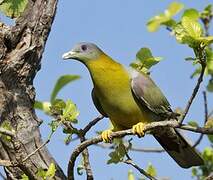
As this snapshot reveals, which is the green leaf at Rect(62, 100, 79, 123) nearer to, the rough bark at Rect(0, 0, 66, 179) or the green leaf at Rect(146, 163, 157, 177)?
the rough bark at Rect(0, 0, 66, 179)

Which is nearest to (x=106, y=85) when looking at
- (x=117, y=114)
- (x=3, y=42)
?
(x=117, y=114)

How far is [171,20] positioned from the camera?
125 inches

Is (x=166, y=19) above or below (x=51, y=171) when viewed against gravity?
above

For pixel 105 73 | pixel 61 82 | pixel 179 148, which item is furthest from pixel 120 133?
pixel 179 148

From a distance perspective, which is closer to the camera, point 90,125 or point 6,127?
point 6,127

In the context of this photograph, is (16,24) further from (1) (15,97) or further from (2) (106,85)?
(2) (106,85)

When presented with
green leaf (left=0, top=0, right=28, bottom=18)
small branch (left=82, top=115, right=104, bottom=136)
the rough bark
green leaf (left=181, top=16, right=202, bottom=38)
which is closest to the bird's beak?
the rough bark

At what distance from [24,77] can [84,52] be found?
90cm

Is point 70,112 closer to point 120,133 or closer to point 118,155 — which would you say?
point 120,133

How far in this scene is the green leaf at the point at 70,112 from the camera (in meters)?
3.91

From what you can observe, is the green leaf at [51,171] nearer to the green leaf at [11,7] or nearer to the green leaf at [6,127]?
the green leaf at [6,127]

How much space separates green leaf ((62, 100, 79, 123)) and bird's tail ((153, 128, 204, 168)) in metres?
1.48

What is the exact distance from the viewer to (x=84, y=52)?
5.28m

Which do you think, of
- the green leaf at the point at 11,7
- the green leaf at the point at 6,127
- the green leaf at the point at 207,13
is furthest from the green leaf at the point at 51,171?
the green leaf at the point at 207,13
